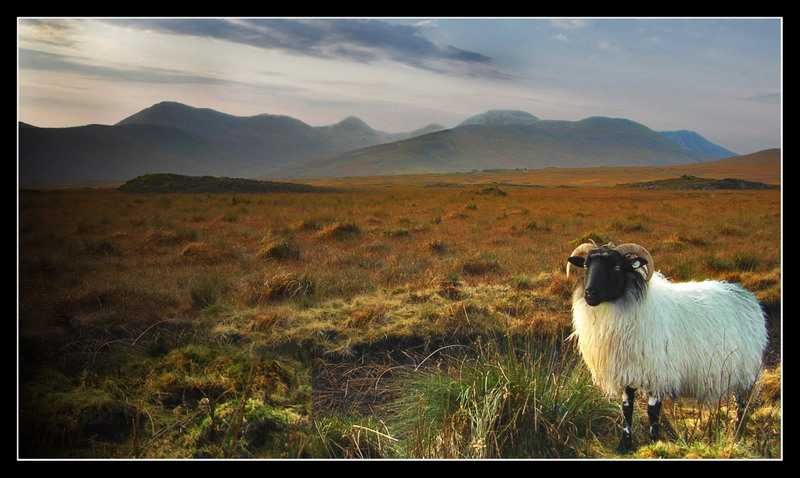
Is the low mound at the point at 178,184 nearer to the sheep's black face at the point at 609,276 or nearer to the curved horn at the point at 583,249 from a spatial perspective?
the curved horn at the point at 583,249

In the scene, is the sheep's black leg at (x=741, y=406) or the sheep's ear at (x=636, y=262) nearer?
the sheep's ear at (x=636, y=262)

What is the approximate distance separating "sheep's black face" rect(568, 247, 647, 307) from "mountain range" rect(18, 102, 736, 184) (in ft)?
11.6

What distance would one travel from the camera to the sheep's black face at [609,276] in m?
3.25

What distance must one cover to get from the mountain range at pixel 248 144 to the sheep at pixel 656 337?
3.49 meters

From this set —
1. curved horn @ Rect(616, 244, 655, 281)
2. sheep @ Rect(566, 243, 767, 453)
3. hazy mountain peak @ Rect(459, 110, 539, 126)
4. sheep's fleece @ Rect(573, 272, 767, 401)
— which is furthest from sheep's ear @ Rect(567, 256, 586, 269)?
hazy mountain peak @ Rect(459, 110, 539, 126)

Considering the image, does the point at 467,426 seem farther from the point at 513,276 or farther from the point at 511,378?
the point at 513,276

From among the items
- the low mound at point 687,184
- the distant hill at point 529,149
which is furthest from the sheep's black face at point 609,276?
the low mound at point 687,184

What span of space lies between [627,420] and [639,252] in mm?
1546

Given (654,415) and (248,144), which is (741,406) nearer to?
(654,415)

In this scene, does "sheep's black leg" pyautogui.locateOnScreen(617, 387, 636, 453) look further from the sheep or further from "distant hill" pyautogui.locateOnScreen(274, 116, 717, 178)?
"distant hill" pyautogui.locateOnScreen(274, 116, 717, 178)

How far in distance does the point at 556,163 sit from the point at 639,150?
8.18ft

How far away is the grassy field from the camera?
3.83 metres

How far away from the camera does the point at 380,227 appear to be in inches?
412
